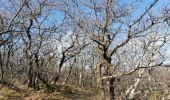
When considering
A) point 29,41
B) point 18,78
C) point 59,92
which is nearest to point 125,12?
point 29,41

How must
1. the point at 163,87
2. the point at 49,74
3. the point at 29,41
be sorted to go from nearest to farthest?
the point at 163,87 < the point at 29,41 < the point at 49,74

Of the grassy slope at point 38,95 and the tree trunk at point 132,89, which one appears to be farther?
the grassy slope at point 38,95

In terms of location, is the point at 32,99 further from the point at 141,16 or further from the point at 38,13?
the point at 141,16

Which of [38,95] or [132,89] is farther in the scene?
[38,95]

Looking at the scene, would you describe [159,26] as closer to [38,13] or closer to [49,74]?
[38,13]

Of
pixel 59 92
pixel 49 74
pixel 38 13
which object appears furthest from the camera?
pixel 49 74

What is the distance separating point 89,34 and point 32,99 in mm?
13640

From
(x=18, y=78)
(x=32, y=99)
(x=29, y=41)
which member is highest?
(x=29, y=41)

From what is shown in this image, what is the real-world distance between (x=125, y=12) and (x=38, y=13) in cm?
890

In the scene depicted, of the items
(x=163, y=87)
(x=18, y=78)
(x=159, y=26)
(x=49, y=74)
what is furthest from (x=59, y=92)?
(x=159, y=26)

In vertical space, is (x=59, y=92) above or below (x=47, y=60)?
below

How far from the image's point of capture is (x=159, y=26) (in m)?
19.7

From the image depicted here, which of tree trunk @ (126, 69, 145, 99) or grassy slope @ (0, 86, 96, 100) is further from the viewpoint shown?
grassy slope @ (0, 86, 96, 100)

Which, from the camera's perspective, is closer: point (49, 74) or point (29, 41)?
point (29, 41)
